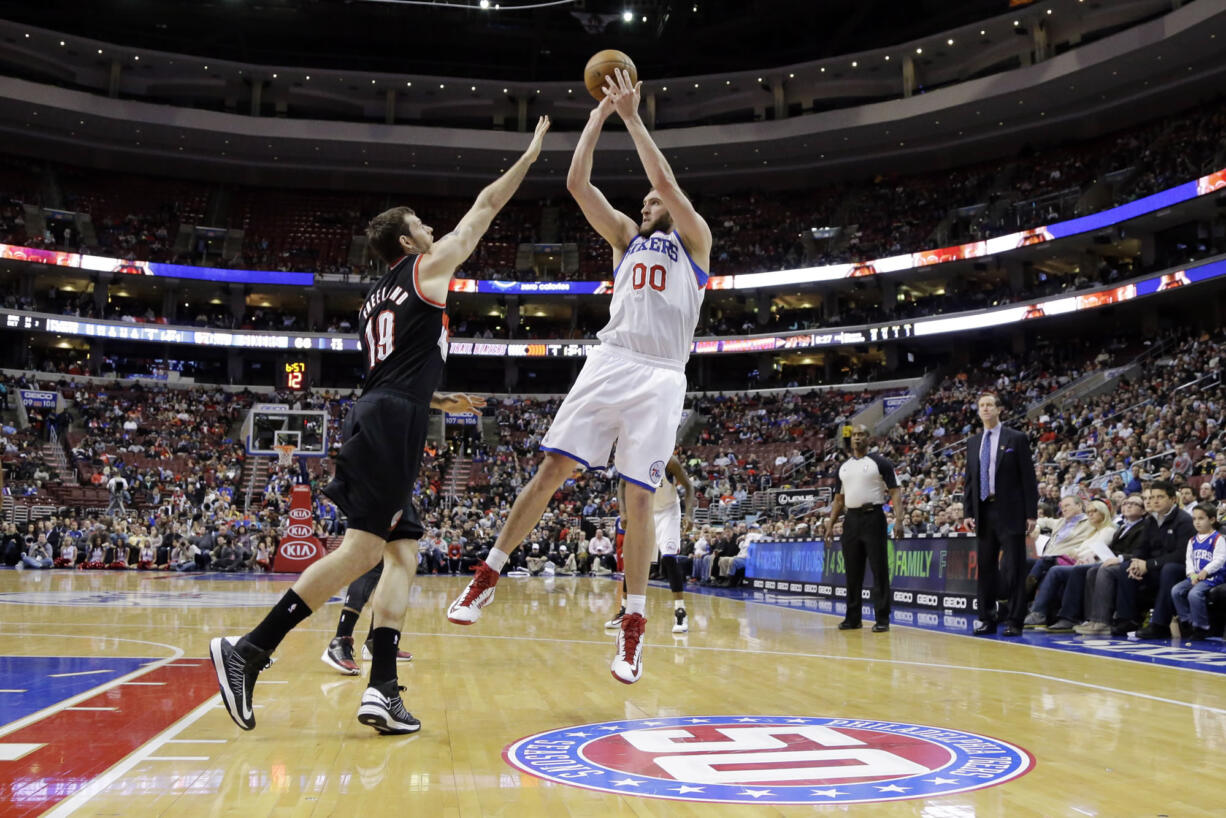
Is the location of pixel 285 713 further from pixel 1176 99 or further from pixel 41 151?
pixel 41 151

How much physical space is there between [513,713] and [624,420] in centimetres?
146

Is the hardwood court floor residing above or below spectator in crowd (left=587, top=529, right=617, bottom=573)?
above

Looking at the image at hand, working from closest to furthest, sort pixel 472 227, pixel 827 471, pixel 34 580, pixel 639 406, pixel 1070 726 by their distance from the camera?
pixel 1070 726
pixel 472 227
pixel 639 406
pixel 34 580
pixel 827 471

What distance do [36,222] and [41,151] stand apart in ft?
13.0

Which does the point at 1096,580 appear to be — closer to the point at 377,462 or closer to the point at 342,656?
the point at 342,656

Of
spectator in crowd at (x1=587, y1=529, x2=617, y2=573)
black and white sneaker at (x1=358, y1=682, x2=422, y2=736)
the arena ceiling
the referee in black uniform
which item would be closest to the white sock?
black and white sneaker at (x1=358, y1=682, x2=422, y2=736)

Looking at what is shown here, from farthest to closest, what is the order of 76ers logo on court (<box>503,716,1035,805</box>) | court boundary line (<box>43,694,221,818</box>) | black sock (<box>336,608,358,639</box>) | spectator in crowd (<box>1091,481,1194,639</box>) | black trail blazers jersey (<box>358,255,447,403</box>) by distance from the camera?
spectator in crowd (<box>1091,481,1194,639</box>), black sock (<box>336,608,358,639</box>), black trail blazers jersey (<box>358,255,447,403</box>), 76ers logo on court (<box>503,716,1035,805</box>), court boundary line (<box>43,694,221,818</box>)

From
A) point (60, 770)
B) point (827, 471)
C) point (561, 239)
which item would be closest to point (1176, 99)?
point (827, 471)

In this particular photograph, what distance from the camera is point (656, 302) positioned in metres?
4.87

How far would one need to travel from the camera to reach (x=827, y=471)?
31750 millimetres

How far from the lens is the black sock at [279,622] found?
3.79 metres

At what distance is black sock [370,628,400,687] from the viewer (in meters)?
3.96

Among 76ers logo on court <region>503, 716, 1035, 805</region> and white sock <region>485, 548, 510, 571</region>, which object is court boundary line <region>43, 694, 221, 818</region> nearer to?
76ers logo on court <region>503, 716, 1035, 805</region>

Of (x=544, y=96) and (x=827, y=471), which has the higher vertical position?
(x=544, y=96)
